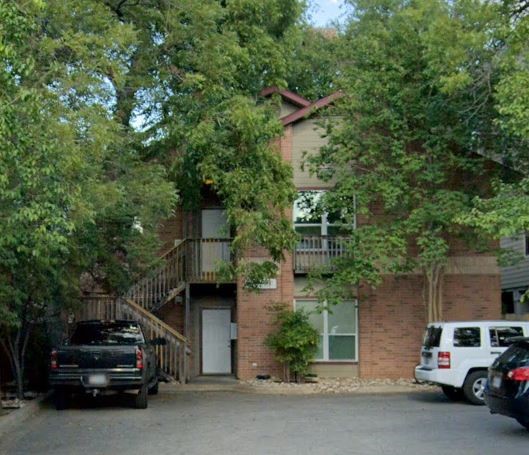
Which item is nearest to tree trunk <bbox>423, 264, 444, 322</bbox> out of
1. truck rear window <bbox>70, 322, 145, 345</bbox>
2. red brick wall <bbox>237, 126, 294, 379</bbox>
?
red brick wall <bbox>237, 126, 294, 379</bbox>

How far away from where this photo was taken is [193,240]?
24.2 m

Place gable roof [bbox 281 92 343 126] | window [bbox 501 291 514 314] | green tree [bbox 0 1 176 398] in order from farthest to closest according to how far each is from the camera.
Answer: window [bbox 501 291 514 314] → gable roof [bbox 281 92 343 126] → green tree [bbox 0 1 176 398]

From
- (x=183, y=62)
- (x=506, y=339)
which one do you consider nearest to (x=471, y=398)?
(x=506, y=339)

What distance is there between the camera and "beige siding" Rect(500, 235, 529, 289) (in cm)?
2978

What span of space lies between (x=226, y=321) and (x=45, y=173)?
52.2 feet

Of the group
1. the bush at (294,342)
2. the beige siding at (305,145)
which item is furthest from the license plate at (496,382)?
the beige siding at (305,145)

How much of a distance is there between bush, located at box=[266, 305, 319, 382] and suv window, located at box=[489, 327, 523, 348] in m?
5.79

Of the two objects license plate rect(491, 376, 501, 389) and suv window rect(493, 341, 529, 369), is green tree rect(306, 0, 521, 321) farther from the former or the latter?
license plate rect(491, 376, 501, 389)

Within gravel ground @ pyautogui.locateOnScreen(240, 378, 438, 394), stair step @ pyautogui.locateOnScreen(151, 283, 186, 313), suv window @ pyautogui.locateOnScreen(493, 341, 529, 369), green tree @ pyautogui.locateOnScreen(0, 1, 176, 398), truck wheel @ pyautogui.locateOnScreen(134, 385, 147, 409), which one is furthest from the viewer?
stair step @ pyautogui.locateOnScreen(151, 283, 186, 313)

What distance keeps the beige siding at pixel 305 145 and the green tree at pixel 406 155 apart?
1.26m

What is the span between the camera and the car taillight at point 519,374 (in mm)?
11625

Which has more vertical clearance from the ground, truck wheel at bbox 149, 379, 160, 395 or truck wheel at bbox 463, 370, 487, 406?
truck wheel at bbox 463, 370, 487, 406

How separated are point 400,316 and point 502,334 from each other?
617 centimetres

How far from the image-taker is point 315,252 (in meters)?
23.2
